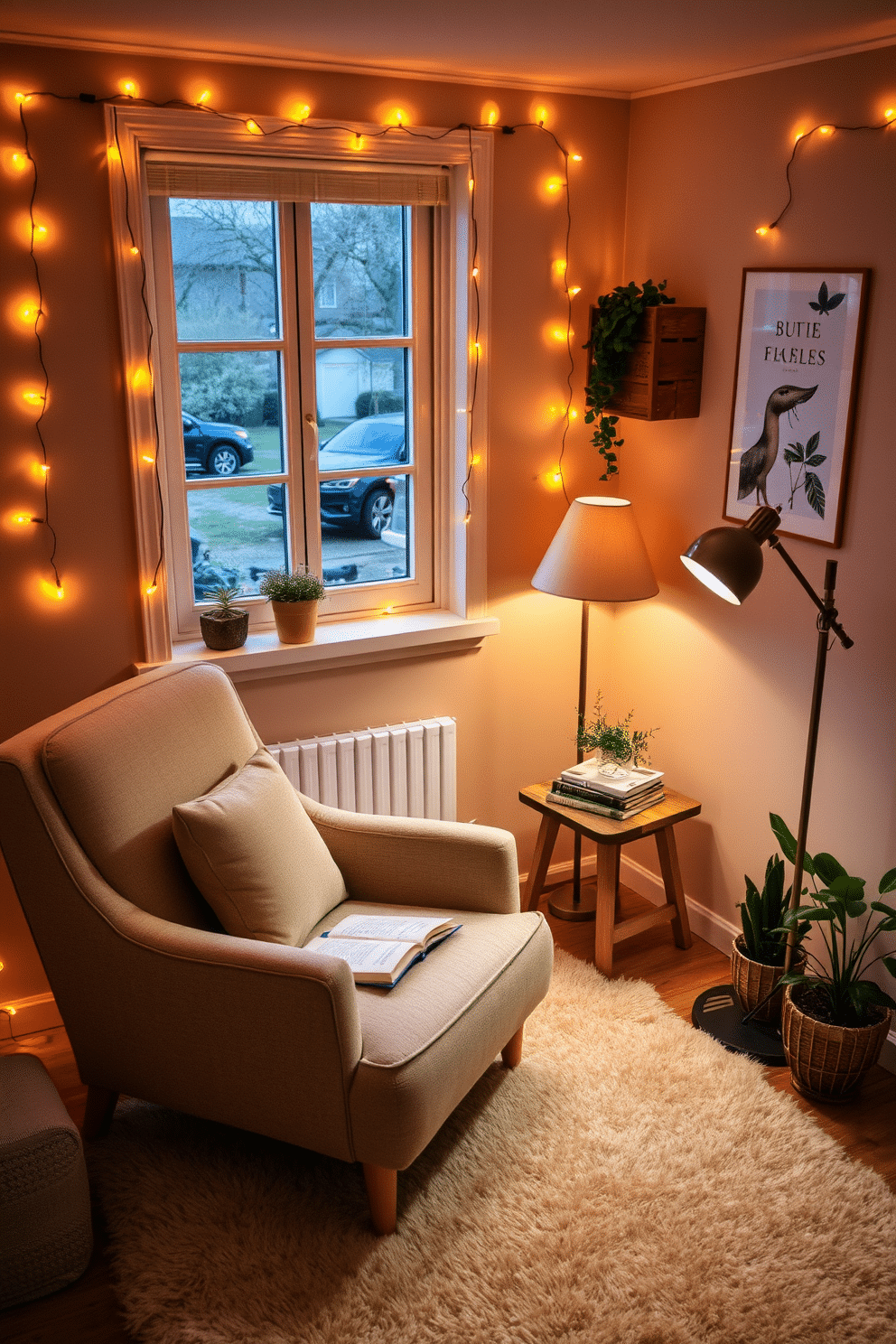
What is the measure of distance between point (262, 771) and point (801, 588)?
1479mm

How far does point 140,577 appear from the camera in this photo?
2959 mm

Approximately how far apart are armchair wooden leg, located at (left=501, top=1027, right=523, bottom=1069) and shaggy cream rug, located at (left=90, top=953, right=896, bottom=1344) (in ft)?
0.16

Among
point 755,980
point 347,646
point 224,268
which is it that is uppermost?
point 224,268

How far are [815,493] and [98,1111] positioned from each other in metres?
2.30

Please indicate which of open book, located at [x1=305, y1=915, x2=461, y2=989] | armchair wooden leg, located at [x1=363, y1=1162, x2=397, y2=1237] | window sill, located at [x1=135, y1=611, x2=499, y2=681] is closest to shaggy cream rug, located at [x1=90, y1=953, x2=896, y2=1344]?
armchair wooden leg, located at [x1=363, y1=1162, x2=397, y2=1237]

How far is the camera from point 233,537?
10.7 ft

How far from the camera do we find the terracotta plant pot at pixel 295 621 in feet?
10.4

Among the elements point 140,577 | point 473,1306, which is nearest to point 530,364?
point 140,577

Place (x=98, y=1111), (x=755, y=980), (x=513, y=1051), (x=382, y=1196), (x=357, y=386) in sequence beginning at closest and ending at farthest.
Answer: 1. (x=382, y=1196)
2. (x=98, y=1111)
3. (x=513, y=1051)
4. (x=755, y=980)
5. (x=357, y=386)

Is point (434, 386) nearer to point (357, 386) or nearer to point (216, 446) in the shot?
point (357, 386)

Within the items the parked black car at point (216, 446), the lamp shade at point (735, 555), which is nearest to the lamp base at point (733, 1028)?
the lamp shade at point (735, 555)

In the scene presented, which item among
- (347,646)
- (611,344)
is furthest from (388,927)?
(611,344)

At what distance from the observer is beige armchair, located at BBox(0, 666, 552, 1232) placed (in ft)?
7.29

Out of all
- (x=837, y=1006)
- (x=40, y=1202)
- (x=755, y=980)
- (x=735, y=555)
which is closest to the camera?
(x=40, y=1202)
